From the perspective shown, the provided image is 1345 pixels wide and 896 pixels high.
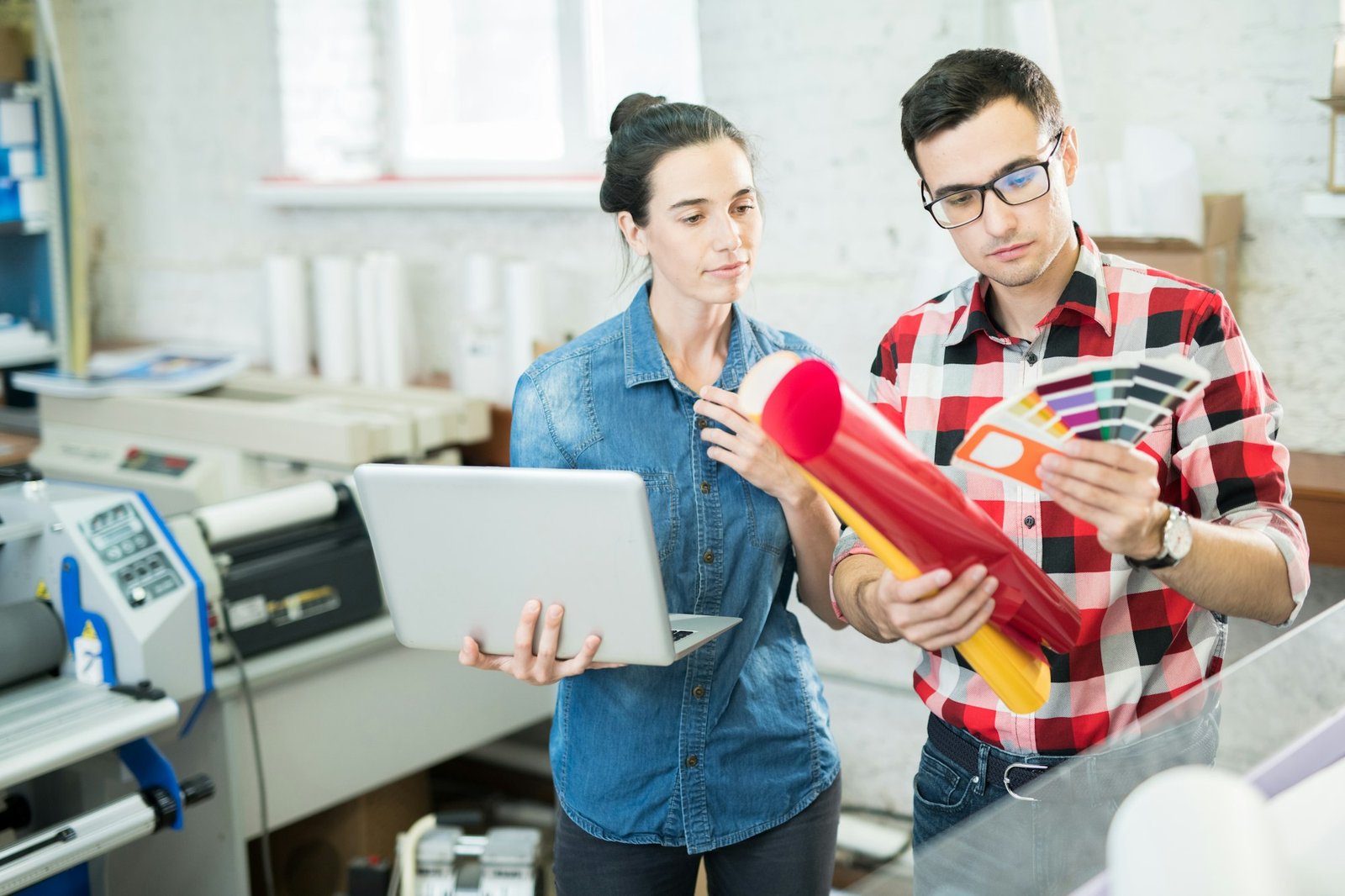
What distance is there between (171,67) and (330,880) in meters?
2.61

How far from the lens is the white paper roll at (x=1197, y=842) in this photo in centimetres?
47

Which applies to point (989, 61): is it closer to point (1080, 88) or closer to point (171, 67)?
point (1080, 88)

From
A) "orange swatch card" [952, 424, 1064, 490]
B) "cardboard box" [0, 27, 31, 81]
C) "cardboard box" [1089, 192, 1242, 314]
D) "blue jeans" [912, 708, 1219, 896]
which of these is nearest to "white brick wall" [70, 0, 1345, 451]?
"cardboard box" [1089, 192, 1242, 314]

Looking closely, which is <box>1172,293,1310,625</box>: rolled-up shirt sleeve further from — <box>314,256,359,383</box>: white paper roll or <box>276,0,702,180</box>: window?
<box>314,256,359,383</box>: white paper roll

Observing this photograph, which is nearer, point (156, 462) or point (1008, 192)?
point (1008, 192)

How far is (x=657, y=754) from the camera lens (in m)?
1.44

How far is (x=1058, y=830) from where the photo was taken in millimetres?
716

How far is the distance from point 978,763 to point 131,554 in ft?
4.48

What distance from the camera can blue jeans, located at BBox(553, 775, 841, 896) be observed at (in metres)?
1.44

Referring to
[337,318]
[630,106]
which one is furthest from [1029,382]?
[337,318]

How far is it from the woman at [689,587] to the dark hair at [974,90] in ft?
1.06

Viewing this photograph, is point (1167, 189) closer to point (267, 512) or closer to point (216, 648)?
point (267, 512)

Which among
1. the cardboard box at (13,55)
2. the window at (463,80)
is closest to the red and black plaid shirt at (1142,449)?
the window at (463,80)

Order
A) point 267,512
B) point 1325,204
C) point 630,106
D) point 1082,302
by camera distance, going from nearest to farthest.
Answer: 1. point 1082,302
2. point 630,106
3. point 1325,204
4. point 267,512
